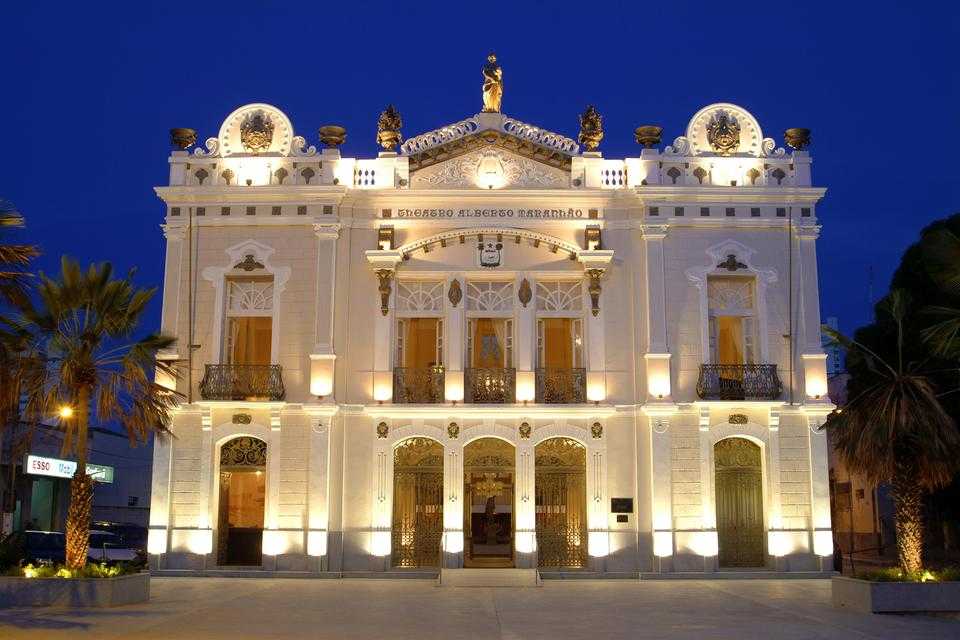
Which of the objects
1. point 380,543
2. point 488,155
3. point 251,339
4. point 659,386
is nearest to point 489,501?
point 380,543

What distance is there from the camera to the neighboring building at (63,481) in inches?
1388

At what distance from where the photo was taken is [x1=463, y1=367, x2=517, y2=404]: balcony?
25047mm

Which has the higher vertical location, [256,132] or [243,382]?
[256,132]

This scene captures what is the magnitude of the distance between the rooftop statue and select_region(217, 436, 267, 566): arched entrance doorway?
10094 millimetres

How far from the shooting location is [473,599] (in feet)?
63.6

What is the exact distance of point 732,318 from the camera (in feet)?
85.0

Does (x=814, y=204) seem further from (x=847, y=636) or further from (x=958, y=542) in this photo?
(x=847, y=636)

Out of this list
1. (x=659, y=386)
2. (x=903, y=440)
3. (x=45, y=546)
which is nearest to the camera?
(x=903, y=440)

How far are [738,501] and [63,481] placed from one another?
26087mm

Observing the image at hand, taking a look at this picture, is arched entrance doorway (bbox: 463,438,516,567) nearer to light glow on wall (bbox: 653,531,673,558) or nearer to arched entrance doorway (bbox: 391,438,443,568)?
arched entrance doorway (bbox: 391,438,443,568)

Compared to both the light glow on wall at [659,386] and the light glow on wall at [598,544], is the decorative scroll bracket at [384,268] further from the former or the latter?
the light glow on wall at [598,544]

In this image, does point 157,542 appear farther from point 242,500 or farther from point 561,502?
point 561,502

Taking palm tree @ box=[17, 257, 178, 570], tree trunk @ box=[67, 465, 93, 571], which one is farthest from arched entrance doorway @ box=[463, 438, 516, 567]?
tree trunk @ box=[67, 465, 93, 571]

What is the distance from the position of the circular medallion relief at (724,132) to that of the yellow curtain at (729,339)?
422 centimetres
